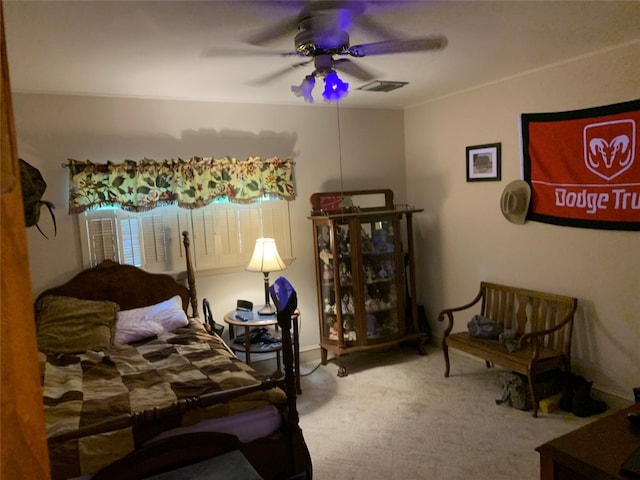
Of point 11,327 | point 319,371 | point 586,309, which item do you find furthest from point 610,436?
point 319,371

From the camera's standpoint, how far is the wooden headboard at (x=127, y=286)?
11.6 feet

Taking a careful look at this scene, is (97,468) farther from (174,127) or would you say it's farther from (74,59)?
(174,127)

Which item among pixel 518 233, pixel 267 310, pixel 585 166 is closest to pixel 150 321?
pixel 267 310

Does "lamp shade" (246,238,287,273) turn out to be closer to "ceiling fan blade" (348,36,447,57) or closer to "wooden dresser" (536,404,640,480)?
"ceiling fan blade" (348,36,447,57)

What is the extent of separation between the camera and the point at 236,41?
2.49 meters

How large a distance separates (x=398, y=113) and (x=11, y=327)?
15.6ft

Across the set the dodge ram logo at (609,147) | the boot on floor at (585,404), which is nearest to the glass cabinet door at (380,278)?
the boot on floor at (585,404)

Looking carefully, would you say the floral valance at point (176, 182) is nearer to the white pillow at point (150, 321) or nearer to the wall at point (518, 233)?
the white pillow at point (150, 321)

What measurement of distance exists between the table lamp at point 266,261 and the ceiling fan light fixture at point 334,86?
1616mm

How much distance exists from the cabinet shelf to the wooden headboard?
113cm

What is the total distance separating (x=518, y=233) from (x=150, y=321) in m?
2.92

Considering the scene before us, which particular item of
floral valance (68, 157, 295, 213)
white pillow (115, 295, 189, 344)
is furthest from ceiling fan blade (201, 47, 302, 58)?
white pillow (115, 295, 189, 344)

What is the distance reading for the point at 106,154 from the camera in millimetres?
3646

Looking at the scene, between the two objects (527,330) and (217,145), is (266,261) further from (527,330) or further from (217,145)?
(527,330)
